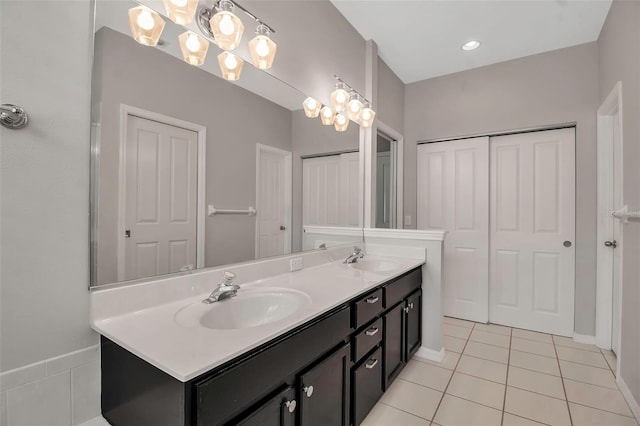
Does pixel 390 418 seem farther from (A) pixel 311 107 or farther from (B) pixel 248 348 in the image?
(A) pixel 311 107

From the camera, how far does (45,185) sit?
91cm

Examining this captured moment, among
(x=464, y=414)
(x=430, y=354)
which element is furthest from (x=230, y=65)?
(x=430, y=354)

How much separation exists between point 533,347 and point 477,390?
1082mm

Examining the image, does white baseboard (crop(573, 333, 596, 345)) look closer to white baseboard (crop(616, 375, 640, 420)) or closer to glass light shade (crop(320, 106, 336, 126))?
white baseboard (crop(616, 375, 640, 420))

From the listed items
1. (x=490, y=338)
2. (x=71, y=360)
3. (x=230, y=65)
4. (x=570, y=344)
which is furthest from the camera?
(x=490, y=338)

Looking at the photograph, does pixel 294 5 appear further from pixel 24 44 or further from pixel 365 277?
pixel 365 277

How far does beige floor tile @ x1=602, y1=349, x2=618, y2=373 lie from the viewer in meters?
2.26

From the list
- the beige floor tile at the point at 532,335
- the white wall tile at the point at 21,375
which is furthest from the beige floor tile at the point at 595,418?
the white wall tile at the point at 21,375

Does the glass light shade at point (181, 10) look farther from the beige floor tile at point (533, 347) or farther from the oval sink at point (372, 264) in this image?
the beige floor tile at point (533, 347)

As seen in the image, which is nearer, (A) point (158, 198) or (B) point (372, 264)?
(A) point (158, 198)

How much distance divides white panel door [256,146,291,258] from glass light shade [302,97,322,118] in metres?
0.40

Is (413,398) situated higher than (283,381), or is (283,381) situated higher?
(283,381)

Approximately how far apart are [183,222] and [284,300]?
580 millimetres

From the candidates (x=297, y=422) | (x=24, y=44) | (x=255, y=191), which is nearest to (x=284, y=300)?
(x=297, y=422)
